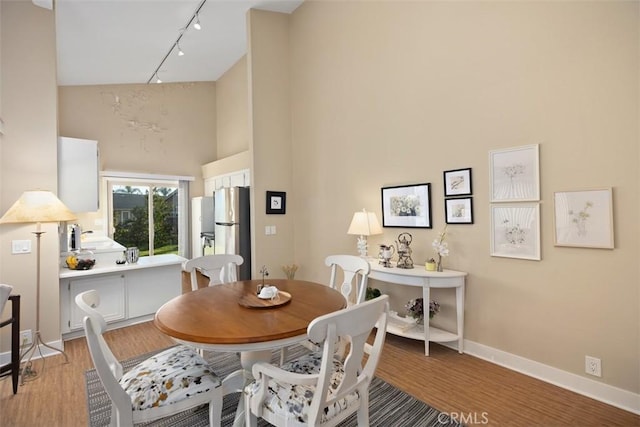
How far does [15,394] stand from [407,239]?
354 centimetres

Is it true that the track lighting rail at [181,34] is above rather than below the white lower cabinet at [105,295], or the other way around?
above

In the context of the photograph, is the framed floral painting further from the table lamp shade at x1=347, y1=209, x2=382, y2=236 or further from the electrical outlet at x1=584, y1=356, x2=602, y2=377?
the electrical outlet at x1=584, y1=356, x2=602, y2=377

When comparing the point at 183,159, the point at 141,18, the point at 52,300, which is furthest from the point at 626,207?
the point at 183,159

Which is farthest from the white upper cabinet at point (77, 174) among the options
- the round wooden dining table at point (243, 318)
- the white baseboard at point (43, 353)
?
the round wooden dining table at point (243, 318)

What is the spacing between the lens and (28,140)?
2898 mm

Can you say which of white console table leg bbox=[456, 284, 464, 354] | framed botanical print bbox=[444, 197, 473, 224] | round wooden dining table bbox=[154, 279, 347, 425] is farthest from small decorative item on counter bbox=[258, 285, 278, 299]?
framed botanical print bbox=[444, 197, 473, 224]

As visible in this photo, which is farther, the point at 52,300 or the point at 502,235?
the point at 52,300

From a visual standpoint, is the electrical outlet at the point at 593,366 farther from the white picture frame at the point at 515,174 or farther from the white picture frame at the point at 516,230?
the white picture frame at the point at 515,174

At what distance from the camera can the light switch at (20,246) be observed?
9.21 ft

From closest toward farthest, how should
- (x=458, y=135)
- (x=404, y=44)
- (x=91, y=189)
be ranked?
1. (x=458, y=135)
2. (x=404, y=44)
3. (x=91, y=189)

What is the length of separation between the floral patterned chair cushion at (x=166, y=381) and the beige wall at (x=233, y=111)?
4.93 meters

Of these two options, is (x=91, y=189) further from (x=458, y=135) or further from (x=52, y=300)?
(x=458, y=135)

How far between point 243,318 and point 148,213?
598 cm

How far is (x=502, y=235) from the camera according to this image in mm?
2557
